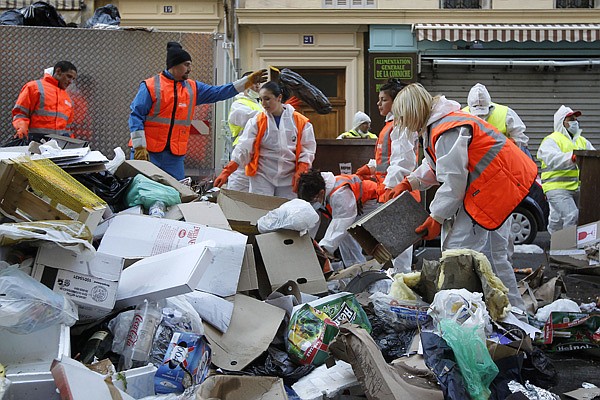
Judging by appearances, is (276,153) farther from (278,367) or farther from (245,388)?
(245,388)

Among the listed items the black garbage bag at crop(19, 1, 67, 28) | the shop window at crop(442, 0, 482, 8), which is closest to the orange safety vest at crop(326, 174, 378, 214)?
the black garbage bag at crop(19, 1, 67, 28)

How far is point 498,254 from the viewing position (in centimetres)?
431

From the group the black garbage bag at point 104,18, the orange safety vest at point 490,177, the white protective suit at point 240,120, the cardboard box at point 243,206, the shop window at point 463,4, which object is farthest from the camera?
the shop window at point 463,4

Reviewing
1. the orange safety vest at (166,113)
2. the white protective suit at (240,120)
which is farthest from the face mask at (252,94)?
the orange safety vest at (166,113)

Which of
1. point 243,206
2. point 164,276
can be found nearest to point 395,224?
point 243,206

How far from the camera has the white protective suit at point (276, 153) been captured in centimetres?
623

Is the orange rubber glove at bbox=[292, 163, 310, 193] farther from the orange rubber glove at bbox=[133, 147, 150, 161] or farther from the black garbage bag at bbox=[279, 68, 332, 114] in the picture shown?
the orange rubber glove at bbox=[133, 147, 150, 161]

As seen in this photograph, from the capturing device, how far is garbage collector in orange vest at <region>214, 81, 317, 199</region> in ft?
20.4

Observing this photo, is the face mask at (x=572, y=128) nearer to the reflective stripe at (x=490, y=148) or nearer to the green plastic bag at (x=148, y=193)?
the reflective stripe at (x=490, y=148)

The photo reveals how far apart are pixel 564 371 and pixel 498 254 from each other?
2.60 ft

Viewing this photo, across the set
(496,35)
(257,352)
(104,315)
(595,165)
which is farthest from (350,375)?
(496,35)

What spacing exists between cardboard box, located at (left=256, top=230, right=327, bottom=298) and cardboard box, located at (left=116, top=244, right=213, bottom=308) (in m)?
0.91

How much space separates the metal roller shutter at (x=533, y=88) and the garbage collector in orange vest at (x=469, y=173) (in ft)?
35.2

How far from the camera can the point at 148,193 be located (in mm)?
4898
